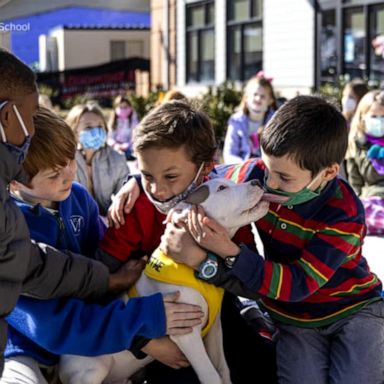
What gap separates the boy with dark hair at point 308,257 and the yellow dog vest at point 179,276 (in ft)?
0.13

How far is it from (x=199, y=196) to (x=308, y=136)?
474 millimetres

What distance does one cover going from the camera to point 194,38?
63.2ft

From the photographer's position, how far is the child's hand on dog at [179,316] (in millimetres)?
2641

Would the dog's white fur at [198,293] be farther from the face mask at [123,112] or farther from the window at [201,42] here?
the window at [201,42]

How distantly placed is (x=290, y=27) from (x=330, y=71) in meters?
1.36

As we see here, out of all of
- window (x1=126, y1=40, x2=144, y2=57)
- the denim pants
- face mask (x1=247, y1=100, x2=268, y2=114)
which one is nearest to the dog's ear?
the denim pants

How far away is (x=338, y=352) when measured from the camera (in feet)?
9.67

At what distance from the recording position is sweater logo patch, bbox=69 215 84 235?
2887mm

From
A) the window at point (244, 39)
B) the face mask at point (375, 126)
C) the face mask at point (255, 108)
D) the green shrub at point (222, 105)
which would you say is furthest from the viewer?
the window at point (244, 39)

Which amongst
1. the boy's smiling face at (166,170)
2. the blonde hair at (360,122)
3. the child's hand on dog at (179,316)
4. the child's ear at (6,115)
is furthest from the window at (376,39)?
the child's ear at (6,115)

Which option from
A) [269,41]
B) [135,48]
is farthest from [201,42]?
[135,48]

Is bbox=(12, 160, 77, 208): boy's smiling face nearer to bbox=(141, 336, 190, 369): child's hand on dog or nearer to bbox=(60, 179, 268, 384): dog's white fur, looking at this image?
bbox=(60, 179, 268, 384): dog's white fur

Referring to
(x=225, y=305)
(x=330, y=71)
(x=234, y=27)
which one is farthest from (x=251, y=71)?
(x=225, y=305)

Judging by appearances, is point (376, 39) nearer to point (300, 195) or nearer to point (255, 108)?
point (255, 108)
